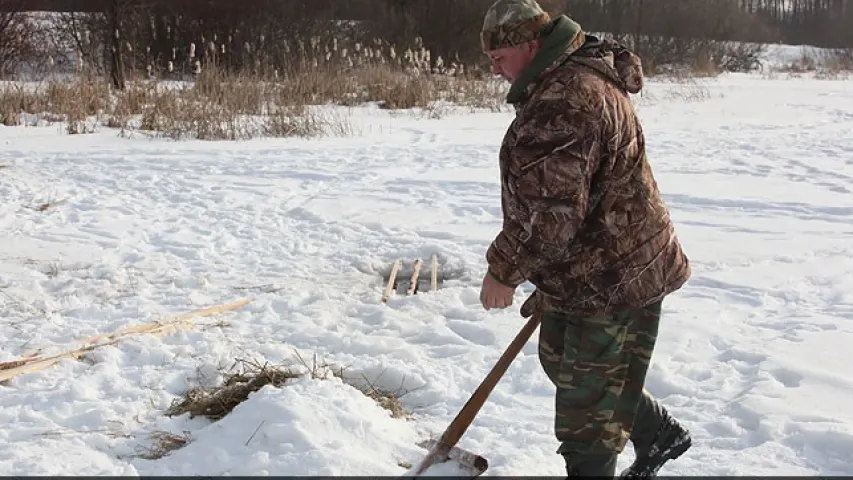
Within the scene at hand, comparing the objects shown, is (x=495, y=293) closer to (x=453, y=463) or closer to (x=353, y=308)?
(x=453, y=463)

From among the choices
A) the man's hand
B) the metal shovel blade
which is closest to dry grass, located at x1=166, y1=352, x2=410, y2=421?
the metal shovel blade

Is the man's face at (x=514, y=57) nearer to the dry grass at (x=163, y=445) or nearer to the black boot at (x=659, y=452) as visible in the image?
the black boot at (x=659, y=452)

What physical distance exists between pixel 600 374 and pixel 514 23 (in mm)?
968

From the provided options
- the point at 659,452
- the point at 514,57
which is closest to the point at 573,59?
the point at 514,57

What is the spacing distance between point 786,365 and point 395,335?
5.99 feet

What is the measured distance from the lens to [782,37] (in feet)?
156

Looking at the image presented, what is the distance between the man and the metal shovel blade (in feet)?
1.36

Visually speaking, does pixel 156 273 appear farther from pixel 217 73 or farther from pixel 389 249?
pixel 217 73

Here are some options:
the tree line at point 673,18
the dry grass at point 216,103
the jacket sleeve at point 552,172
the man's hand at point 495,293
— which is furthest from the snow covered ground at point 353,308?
the tree line at point 673,18

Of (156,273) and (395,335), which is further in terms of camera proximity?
(156,273)

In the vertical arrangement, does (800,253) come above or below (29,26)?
below

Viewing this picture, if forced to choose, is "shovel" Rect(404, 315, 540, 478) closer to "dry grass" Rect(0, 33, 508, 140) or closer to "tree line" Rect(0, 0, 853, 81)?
"dry grass" Rect(0, 33, 508, 140)

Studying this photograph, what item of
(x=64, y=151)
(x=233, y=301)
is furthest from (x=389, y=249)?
(x=64, y=151)

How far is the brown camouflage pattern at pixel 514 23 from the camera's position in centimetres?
213
